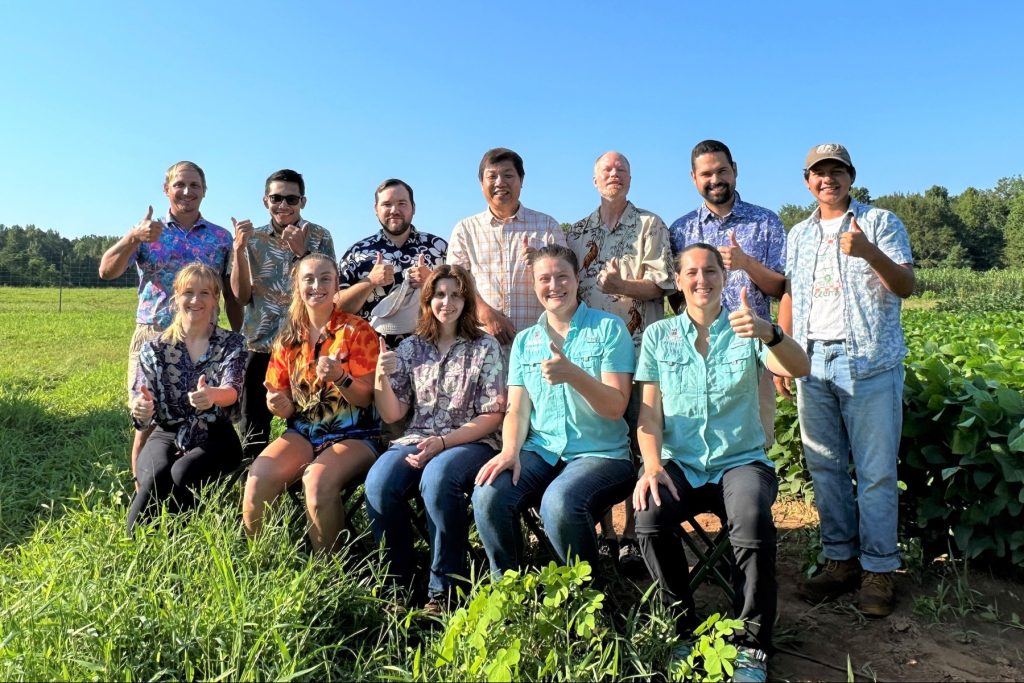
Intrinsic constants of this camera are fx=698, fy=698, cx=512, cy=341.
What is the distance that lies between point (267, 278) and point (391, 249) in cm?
82

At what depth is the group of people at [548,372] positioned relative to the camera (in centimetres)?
306

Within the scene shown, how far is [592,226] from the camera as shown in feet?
13.7

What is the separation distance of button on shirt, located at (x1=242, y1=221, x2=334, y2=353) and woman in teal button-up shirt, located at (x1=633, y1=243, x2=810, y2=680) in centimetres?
237

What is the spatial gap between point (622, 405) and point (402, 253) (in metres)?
1.81

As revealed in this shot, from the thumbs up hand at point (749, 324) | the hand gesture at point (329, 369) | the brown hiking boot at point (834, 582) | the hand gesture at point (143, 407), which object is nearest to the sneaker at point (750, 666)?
the brown hiking boot at point (834, 582)

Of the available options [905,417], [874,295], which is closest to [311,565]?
[874,295]

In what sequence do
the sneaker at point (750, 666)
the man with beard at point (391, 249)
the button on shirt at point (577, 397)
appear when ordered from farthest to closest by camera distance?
1. the man with beard at point (391, 249)
2. the button on shirt at point (577, 397)
3. the sneaker at point (750, 666)

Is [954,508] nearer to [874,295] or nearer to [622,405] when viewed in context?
[874,295]

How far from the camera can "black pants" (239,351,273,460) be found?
436 cm

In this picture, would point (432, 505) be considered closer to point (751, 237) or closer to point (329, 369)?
point (329, 369)

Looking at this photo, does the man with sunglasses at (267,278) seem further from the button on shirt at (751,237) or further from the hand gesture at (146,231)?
the button on shirt at (751,237)

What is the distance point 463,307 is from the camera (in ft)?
12.0

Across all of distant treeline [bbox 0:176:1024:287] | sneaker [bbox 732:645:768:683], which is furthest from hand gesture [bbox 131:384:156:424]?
distant treeline [bbox 0:176:1024:287]

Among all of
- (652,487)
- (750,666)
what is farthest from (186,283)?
(750,666)
